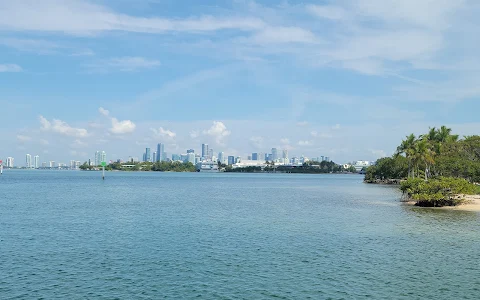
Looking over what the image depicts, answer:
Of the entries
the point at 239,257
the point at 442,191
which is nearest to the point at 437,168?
the point at 442,191

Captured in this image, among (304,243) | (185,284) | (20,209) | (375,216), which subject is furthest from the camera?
(20,209)

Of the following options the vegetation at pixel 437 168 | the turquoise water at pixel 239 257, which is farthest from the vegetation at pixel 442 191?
the turquoise water at pixel 239 257

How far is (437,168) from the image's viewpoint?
9812cm

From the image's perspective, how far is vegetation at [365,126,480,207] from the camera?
180 feet

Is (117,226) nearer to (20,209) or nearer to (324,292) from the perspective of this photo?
(20,209)

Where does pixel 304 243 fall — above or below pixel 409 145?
below

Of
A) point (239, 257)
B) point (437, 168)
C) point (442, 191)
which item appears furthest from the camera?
point (437, 168)

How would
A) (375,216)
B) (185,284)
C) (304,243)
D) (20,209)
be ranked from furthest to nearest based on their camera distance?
(20,209), (375,216), (304,243), (185,284)

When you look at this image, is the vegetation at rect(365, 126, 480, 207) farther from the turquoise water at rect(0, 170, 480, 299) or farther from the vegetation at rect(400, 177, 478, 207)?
the turquoise water at rect(0, 170, 480, 299)

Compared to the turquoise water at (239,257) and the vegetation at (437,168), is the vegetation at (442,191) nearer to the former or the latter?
the vegetation at (437,168)

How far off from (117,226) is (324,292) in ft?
78.9

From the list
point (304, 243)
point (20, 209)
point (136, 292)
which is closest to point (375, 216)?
point (304, 243)

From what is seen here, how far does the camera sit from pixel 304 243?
102 ft

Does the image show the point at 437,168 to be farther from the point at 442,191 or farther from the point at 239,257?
the point at 239,257
